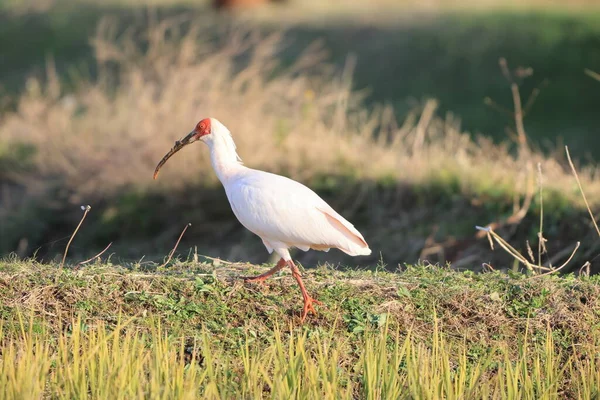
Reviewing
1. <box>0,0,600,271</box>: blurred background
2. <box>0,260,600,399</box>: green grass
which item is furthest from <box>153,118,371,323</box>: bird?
<box>0,0,600,271</box>: blurred background

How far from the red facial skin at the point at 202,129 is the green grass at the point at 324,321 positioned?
33.1 inches

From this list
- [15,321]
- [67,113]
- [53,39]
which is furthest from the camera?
[53,39]

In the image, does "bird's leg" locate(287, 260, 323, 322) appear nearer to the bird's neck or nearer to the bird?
the bird

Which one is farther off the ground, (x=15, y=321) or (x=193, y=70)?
(x=193, y=70)

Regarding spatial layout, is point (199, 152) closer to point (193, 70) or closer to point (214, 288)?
point (193, 70)

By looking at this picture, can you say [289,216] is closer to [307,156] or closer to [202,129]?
[202,129]

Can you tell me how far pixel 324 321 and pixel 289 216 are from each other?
A: 2.14ft

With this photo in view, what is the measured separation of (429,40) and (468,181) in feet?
37.5

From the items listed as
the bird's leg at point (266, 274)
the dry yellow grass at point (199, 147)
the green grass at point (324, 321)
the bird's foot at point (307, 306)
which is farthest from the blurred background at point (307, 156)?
the bird's foot at point (307, 306)

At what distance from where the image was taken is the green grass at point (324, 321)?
484 centimetres

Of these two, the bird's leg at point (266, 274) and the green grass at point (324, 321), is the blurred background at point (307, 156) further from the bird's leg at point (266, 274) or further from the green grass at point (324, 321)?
the bird's leg at point (266, 274)

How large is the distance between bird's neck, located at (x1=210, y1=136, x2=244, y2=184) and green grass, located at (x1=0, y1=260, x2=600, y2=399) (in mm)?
615

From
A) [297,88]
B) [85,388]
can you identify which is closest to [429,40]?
[297,88]

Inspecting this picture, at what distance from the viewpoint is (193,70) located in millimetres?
12484
